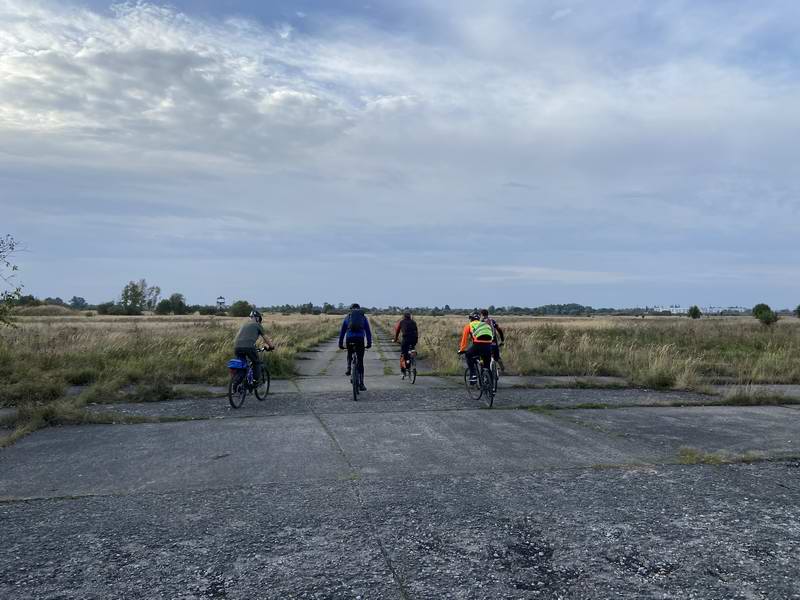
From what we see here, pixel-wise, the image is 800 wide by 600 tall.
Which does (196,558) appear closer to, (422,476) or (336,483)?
(336,483)

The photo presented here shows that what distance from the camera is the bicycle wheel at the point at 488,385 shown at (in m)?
11.9

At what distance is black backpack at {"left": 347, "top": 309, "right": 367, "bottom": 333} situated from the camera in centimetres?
1281

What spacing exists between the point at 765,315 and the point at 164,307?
324 feet

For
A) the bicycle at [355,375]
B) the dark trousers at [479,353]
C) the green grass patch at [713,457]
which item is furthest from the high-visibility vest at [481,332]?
the green grass patch at [713,457]

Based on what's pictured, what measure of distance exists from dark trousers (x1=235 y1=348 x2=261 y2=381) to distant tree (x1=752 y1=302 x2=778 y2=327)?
4583 cm

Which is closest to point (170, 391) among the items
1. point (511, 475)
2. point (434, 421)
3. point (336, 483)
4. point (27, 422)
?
point (27, 422)

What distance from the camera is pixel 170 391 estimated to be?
13414 mm

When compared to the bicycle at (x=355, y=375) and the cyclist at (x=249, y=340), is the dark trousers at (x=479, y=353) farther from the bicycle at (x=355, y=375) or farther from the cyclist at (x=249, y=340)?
the cyclist at (x=249, y=340)

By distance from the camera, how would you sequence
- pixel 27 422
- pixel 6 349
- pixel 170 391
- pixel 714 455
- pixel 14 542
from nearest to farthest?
1. pixel 14 542
2. pixel 714 455
3. pixel 27 422
4. pixel 170 391
5. pixel 6 349

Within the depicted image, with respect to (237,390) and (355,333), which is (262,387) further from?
(355,333)

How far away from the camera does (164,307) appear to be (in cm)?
11425

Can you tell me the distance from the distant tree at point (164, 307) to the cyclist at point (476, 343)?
110 meters

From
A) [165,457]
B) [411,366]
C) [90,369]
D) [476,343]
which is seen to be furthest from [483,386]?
[90,369]

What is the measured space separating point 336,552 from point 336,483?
1.89 meters
